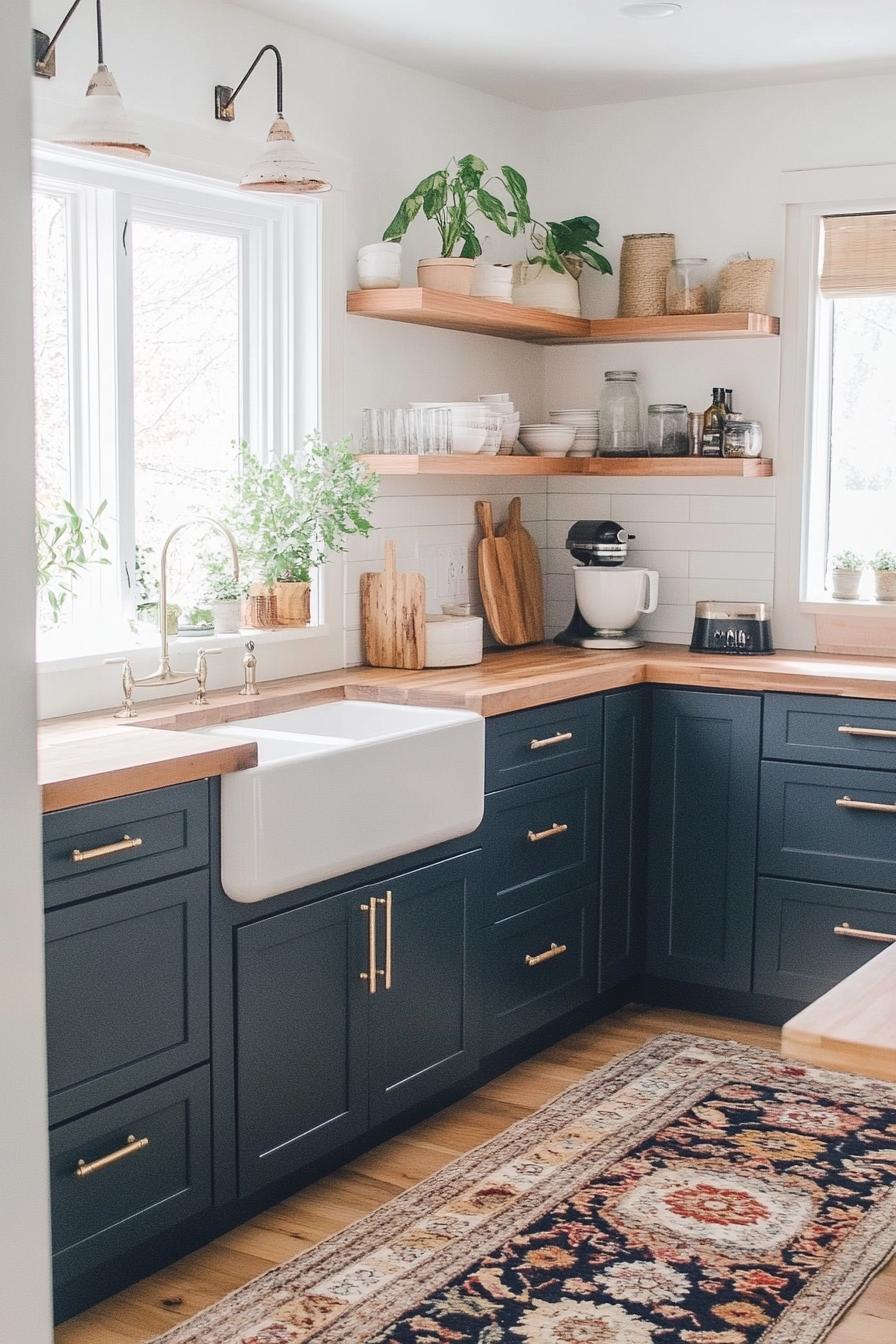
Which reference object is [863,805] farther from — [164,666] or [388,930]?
[164,666]

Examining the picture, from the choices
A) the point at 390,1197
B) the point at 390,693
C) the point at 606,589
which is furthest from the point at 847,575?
the point at 390,1197

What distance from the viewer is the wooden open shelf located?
4133 mm

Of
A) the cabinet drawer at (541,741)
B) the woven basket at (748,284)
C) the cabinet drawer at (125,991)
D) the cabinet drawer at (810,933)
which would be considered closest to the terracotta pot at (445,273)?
the woven basket at (748,284)

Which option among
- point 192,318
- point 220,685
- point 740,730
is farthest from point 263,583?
point 740,730

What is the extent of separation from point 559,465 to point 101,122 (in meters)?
2.10

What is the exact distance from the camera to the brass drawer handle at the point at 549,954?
4.04 m

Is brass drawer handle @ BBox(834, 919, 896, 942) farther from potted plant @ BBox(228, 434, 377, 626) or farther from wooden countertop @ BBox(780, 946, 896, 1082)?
wooden countertop @ BBox(780, 946, 896, 1082)

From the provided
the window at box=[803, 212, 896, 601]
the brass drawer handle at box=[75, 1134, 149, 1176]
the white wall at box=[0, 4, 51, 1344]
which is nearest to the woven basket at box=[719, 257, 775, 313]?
the window at box=[803, 212, 896, 601]

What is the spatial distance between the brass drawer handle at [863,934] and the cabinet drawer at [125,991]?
1.97 metres

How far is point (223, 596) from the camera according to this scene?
3.88m

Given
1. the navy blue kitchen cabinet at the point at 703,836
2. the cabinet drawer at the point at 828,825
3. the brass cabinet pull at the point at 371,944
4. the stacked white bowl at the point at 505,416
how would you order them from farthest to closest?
the stacked white bowl at the point at 505,416
the navy blue kitchen cabinet at the point at 703,836
the cabinet drawer at the point at 828,825
the brass cabinet pull at the point at 371,944

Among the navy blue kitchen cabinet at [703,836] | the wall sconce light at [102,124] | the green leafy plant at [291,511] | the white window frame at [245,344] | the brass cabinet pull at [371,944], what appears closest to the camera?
the wall sconce light at [102,124]

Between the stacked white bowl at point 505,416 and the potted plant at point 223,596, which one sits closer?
the potted plant at point 223,596

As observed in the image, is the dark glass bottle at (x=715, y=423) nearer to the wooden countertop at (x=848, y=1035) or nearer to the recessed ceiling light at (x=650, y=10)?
the recessed ceiling light at (x=650, y=10)
